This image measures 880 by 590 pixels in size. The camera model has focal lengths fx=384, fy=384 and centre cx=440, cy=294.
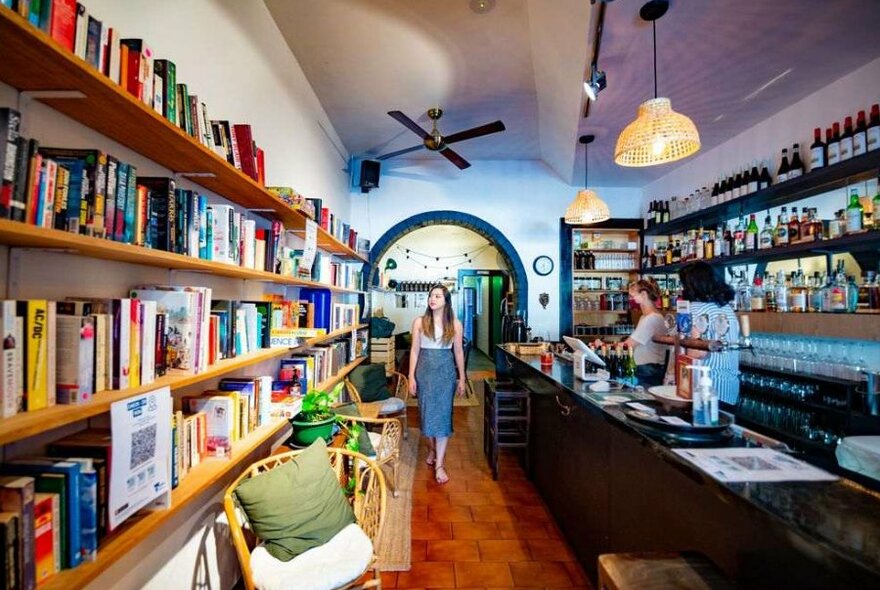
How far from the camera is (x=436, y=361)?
3049 millimetres

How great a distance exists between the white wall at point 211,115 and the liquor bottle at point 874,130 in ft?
12.3

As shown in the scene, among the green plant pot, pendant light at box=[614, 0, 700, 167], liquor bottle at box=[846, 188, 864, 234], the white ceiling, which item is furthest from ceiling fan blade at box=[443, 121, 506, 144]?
the green plant pot

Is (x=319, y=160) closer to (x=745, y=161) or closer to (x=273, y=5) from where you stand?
(x=273, y=5)

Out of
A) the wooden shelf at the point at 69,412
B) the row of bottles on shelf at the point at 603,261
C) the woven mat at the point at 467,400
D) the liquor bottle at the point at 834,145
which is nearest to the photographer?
the wooden shelf at the point at 69,412

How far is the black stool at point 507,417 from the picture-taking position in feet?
10.4

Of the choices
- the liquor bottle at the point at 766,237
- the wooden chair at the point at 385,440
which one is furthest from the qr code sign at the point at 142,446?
the liquor bottle at the point at 766,237

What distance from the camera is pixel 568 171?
5125 millimetres

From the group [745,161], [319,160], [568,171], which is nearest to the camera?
[745,161]

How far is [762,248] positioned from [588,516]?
273 cm

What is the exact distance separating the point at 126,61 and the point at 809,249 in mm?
3971

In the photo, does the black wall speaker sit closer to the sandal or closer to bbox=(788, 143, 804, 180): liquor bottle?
the sandal

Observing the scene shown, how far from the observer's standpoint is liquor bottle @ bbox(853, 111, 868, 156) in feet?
7.75

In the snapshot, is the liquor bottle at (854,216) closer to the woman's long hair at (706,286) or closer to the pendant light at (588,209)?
the woman's long hair at (706,286)

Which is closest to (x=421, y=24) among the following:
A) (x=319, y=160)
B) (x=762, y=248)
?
(x=319, y=160)
